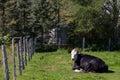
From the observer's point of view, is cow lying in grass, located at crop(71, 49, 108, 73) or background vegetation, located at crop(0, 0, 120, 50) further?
background vegetation, located at crop(0, 0, 120, 50)

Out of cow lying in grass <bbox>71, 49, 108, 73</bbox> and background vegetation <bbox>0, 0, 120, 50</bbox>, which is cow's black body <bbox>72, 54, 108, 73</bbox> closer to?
cow lying in grass <bbox>71, 49, 108, 73</bbox>

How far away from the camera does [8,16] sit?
43312 mm

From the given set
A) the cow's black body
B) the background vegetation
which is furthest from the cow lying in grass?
the background vegetation

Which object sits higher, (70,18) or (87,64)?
(70,18)

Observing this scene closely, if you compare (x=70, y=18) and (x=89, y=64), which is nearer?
(x=89, y=64)

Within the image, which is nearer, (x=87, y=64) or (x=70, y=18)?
(x=87, y=64)

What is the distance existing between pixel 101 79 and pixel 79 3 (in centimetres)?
2867

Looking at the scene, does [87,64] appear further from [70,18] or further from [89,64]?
[70,18]

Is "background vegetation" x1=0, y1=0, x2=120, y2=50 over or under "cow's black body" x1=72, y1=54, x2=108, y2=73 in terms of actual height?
over

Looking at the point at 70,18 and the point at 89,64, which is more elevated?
the point at 70,18

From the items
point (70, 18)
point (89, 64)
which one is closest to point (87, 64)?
point (89, 64)

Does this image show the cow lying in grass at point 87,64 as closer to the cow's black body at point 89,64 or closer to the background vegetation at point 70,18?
the cow's black body at point 89,64

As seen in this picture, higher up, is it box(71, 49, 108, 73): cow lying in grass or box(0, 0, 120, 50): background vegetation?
box(0, 0, 120, 50): background vegetation

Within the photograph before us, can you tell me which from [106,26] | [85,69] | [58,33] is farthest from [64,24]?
[85,69]
